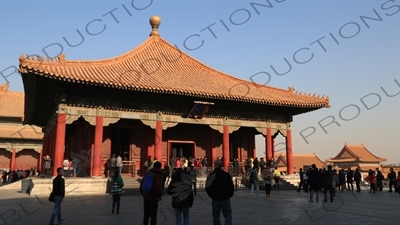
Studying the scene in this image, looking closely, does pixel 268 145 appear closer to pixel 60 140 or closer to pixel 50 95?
pixel 60 140

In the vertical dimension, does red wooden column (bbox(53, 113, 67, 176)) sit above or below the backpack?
above

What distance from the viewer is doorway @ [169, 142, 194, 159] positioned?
23.0 m

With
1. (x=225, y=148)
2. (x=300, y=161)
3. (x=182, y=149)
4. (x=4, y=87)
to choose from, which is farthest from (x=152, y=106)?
(x=4, y=87)

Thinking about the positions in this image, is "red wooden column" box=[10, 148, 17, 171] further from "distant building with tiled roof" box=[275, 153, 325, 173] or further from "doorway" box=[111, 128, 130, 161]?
"distant building with tiled roof" box=[275, 153, 325, 173]

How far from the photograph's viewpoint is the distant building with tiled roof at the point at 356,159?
44.4 metres

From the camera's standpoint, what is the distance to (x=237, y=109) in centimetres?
2262

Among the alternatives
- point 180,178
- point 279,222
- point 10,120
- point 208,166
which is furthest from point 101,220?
point 10,120

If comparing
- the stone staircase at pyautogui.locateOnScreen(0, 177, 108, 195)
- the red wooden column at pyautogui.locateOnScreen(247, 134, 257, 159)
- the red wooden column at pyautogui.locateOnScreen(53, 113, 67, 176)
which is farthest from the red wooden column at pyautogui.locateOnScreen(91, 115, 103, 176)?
the red wooden column at pyautogui.locateOnScreen(247, 134, 257, 159)

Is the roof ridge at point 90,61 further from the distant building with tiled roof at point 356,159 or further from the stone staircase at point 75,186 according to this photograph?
the distant building with tiled roof at point 356,159

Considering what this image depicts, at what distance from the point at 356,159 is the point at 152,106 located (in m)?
33.5

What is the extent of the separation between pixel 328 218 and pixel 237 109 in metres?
14.4

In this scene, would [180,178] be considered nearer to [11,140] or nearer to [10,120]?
[11,140]

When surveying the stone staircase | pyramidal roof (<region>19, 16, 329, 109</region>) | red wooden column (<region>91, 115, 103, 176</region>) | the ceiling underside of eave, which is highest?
pyramidal roof (<region>19, 16, 329, 109</region>)

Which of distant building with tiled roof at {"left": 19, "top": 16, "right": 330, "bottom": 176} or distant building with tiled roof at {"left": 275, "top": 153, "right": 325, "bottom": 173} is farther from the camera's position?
distant building with tiled roof at {"left": 275, "top": 153, "right": 325, "bottom": 173}
